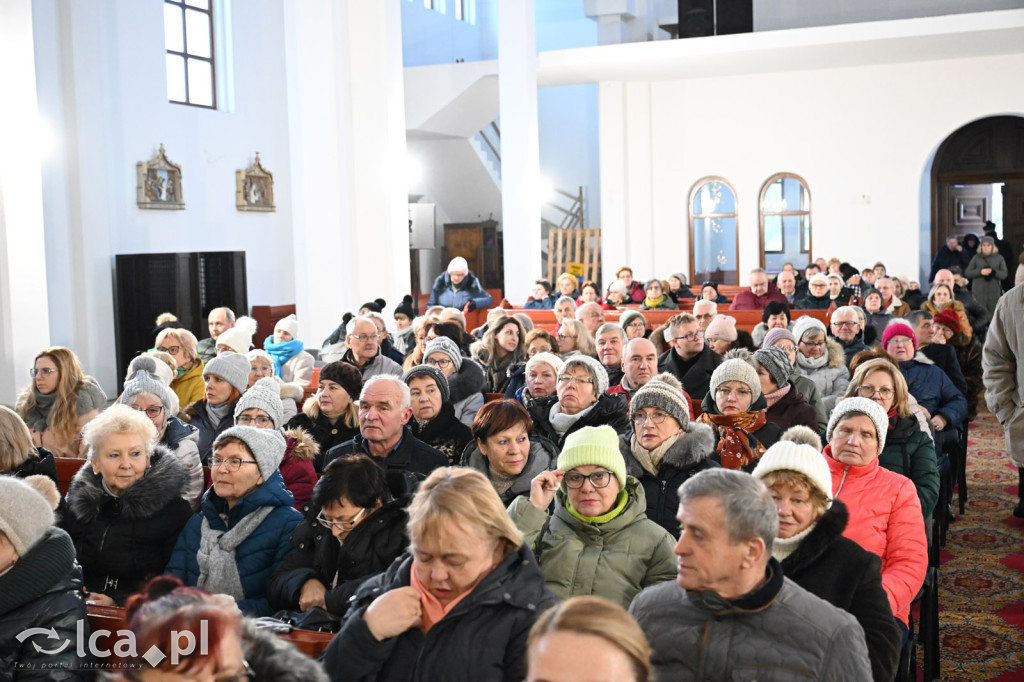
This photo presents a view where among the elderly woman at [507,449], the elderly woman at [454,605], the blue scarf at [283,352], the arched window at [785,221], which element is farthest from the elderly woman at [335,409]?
the arched window at [785,221]

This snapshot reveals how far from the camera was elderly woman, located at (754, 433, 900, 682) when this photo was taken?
276 cm

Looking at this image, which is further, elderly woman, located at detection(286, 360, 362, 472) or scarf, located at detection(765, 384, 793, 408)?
scarf, located at detection(765, 384, 793, 408)

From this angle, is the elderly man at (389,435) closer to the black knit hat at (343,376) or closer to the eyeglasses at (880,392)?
the black knit hat at (343,376)

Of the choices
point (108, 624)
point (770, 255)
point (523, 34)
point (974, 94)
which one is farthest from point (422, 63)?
point (108, 624)

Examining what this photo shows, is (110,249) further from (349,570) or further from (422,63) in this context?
(349,570)

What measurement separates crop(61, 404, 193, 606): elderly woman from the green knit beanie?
1.53 metres

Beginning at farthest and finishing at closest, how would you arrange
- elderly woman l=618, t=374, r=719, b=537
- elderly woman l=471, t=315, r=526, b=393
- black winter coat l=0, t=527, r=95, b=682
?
elderly woman l=471, t=315, r=526, b=393 < elderly woman l=618, t=374, r=719, b=537 < black winter coat l=0, t=527, r=95, b=682

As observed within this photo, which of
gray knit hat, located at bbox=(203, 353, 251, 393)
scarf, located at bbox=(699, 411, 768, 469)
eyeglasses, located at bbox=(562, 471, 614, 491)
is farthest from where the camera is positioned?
gray knit hat, located at bbox=(203, 353, 251, 393)

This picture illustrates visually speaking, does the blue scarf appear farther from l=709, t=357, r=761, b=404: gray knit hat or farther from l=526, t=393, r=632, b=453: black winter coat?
l=709, t=357, r=761, b=404: gray knit hat

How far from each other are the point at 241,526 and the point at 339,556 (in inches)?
19.4

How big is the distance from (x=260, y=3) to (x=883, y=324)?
401 inches

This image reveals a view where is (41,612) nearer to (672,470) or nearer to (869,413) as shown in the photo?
(672,470)

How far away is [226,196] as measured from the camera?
14.4m

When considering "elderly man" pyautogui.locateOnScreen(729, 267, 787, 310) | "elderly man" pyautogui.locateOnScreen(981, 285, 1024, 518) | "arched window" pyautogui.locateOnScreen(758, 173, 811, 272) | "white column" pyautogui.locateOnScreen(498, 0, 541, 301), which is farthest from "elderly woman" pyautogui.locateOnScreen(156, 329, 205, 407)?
"arched window" pyautogui.locateOnScreen(758, 173, 811, 272)
